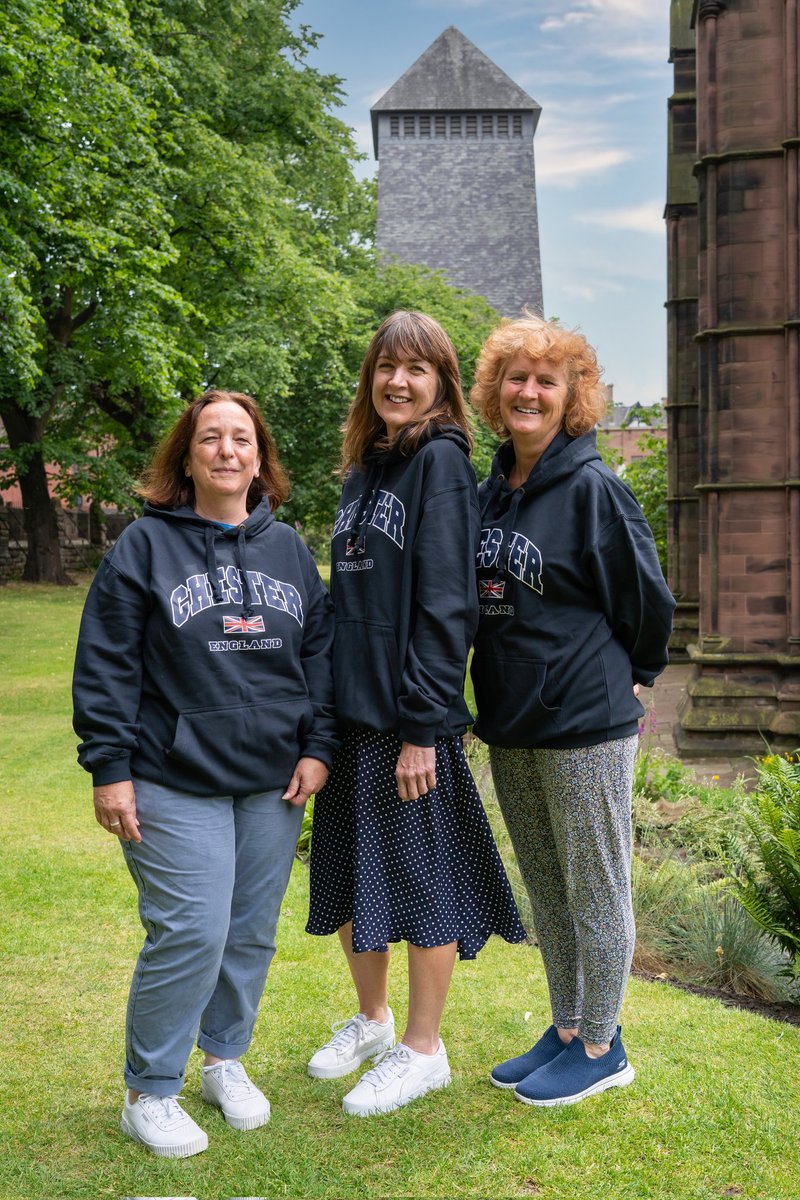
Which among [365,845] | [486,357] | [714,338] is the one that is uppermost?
[714,338]

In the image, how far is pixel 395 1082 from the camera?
11.0ft

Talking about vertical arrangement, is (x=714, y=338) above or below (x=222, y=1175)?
above

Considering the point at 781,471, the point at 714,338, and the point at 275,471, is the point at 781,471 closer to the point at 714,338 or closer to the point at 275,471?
the point at 714,338

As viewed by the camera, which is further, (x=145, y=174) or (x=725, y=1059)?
(x=145, y=174)

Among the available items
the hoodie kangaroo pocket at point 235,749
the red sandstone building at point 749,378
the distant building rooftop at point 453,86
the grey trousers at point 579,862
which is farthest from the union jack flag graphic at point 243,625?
the distant building rooftop at point 453,86

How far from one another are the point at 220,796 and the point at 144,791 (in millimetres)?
204

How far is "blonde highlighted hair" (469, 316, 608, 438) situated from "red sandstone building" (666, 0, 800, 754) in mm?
7417

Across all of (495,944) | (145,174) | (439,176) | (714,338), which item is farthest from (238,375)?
(439,176)

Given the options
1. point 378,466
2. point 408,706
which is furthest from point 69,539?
point 408,706

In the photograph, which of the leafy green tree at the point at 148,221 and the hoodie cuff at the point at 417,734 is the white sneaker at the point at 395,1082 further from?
the leafy green tree at the point at 148,221

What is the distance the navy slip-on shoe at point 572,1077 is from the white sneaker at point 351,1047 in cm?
47

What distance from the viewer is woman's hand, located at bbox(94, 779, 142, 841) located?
9.71 feet

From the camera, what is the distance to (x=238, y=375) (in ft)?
69.9

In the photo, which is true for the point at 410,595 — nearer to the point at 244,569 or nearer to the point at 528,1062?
the point at 244,569
